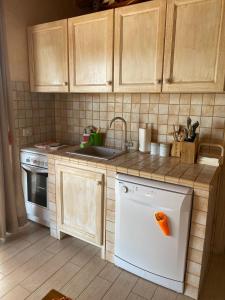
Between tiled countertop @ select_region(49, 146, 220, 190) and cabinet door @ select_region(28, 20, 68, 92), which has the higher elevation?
cabinet door @ select_region(28, 20, 68, 92)

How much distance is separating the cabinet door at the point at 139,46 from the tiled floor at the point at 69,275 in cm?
152

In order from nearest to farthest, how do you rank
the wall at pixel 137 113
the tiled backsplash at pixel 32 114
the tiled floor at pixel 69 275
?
the tiled floor at pixel 69 275 → the wall at pixel 137 113 → the tiled backsplash at pixel 32 114

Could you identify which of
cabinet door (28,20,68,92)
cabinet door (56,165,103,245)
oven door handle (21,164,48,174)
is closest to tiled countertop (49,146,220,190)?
cabinet door (56,165,103,245)

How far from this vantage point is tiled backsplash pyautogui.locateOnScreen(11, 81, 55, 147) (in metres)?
2.37

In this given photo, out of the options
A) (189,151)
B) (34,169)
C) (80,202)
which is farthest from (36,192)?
(189,151)

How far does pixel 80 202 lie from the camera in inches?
78.7

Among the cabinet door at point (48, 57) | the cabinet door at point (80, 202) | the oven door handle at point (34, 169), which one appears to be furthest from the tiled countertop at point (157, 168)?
the cabinet door at point (48, 57)

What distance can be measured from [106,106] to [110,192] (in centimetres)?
100

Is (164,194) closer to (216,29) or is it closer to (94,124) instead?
(216,29)

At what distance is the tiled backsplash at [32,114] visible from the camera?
2.37 meters

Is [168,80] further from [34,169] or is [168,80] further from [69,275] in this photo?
[69,275]

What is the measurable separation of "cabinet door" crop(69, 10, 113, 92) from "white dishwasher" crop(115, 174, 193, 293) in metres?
0.91

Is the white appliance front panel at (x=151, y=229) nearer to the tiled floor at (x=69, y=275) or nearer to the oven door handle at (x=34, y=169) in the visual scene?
the tiled floor at (x=69, y=275)

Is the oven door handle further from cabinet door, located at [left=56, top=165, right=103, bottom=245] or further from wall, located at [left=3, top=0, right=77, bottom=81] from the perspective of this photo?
wall, located at [left=3, top=0, right=77, bottom=81]
